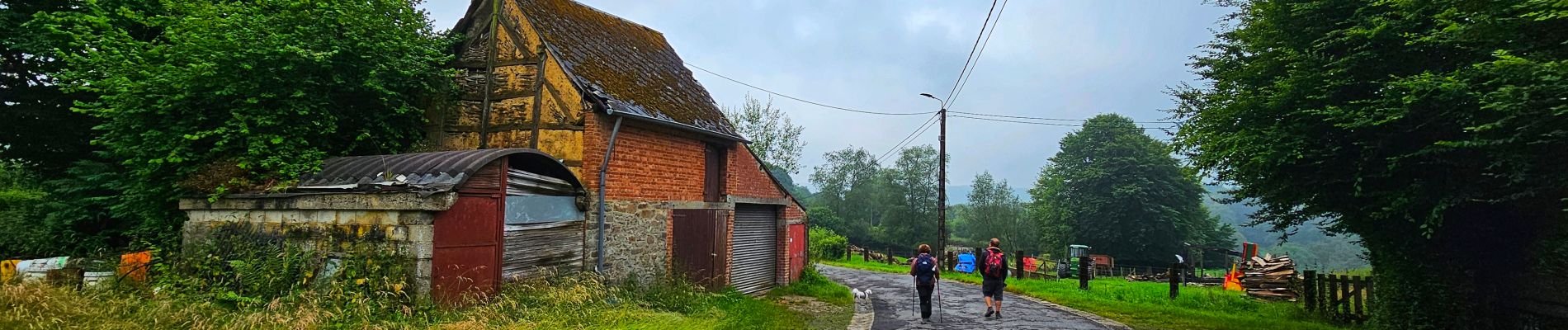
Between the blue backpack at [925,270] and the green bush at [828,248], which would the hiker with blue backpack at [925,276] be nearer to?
the blue backpack at [925,270]

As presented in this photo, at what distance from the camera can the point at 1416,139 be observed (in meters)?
8.13

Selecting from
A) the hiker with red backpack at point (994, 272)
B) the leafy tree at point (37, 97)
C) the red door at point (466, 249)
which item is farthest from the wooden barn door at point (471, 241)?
the hiker with red backpack at point (994, 272)

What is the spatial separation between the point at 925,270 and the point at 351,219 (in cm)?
734

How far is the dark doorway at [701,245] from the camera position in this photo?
38.1 feet

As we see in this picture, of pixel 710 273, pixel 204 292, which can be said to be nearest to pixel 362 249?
pixel 204 292

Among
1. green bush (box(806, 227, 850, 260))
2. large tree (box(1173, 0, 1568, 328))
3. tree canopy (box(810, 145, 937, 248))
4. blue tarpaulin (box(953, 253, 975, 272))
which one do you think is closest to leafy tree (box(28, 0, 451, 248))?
blue tarpaulin (box(953, 253, 975, 272))

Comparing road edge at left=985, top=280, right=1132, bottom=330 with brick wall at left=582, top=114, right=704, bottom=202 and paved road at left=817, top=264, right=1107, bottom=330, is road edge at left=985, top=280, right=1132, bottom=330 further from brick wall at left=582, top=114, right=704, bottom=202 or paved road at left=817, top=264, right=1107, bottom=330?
brick wall at left=582, top=114, right=704, bottom=202

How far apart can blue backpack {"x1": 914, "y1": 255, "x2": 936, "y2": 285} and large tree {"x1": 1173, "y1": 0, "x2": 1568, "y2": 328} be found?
430 centimetres

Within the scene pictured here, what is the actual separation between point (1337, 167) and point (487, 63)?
1207 cm

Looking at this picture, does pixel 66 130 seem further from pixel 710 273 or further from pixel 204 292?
pixel 710 273

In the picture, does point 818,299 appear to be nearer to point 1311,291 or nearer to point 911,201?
point 1311,291

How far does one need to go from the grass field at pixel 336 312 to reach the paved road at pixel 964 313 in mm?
2735

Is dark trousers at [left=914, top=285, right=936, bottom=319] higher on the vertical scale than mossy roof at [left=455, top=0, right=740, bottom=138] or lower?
lower

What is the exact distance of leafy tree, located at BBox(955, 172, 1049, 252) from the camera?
5634 cm
